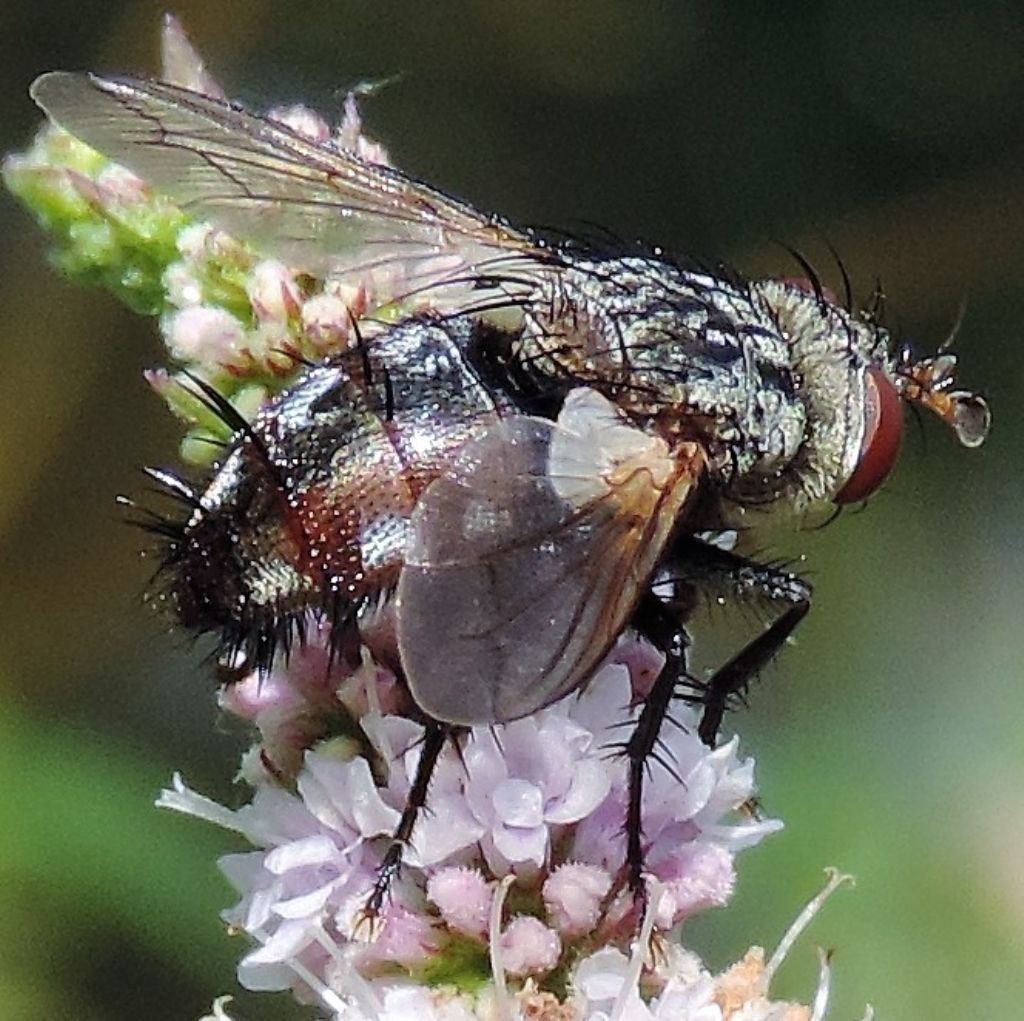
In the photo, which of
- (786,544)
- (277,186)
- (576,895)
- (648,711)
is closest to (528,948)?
(576,895)

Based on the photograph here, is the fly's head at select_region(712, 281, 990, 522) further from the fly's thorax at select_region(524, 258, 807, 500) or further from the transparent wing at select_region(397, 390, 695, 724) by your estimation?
the transparent wing at select_region(397, 390, 695, 724)

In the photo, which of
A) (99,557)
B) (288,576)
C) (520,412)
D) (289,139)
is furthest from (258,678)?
(99,557)

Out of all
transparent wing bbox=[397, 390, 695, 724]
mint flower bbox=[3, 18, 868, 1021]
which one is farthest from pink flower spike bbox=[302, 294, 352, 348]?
transparent wing bbox=[397, 390, 695, 724]

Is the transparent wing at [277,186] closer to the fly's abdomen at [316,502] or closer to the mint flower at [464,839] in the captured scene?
the fly's abdomen at [316,502]

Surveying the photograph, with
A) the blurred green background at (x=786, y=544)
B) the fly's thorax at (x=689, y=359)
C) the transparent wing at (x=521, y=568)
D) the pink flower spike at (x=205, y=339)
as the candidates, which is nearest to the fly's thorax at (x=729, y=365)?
the fly's thorax at (x=689, y=359)

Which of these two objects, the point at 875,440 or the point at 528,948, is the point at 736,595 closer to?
the point at 875,440

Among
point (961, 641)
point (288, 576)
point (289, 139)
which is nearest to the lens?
point (288, 576)

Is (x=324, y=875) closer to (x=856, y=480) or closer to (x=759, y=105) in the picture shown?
(x=856, y=480)
